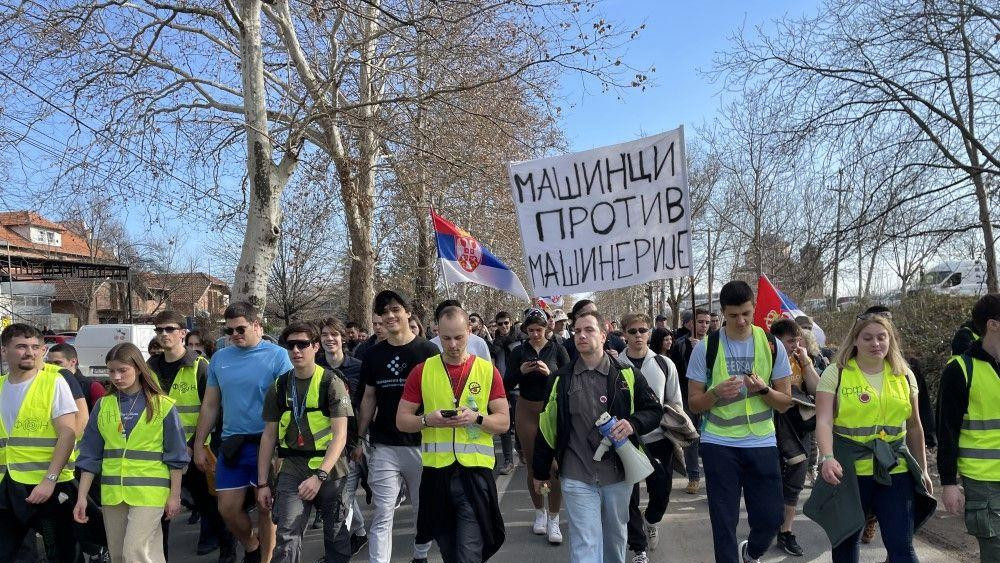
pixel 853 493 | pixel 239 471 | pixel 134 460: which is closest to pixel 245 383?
pixel 239 471

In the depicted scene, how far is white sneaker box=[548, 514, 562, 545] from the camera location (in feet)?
18.5

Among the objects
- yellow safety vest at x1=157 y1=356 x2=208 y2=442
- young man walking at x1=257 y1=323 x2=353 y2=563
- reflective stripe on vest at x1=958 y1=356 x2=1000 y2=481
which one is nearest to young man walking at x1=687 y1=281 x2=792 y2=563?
reflective stripe on vest at x1=958 y1=356 x2=1000 y2=481

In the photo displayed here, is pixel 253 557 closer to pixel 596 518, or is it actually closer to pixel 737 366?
pixel 596 518

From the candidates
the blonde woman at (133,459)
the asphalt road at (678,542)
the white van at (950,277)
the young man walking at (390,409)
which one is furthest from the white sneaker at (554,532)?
the white van at (950,277)

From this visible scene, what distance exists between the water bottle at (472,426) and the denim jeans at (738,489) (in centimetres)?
144

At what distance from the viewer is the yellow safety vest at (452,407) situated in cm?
400

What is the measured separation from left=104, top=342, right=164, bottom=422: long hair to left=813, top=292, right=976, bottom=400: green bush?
9.27 meters

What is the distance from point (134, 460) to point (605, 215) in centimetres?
414

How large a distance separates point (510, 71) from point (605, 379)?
22.5 feet

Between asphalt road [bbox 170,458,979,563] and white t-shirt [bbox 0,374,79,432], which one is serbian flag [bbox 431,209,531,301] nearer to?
asphalt road [bbox 170,458,979,563]

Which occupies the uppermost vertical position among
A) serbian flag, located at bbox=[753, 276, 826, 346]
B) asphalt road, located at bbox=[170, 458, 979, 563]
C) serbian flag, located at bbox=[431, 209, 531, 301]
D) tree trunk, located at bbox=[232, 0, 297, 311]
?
tree trunk, located at bbox=[232, 0, 297, 311]

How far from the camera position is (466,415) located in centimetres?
391

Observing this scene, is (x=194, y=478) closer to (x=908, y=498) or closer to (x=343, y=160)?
(x=908, y=498)

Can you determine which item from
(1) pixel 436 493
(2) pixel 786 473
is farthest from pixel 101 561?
(2) pixel 786 473
